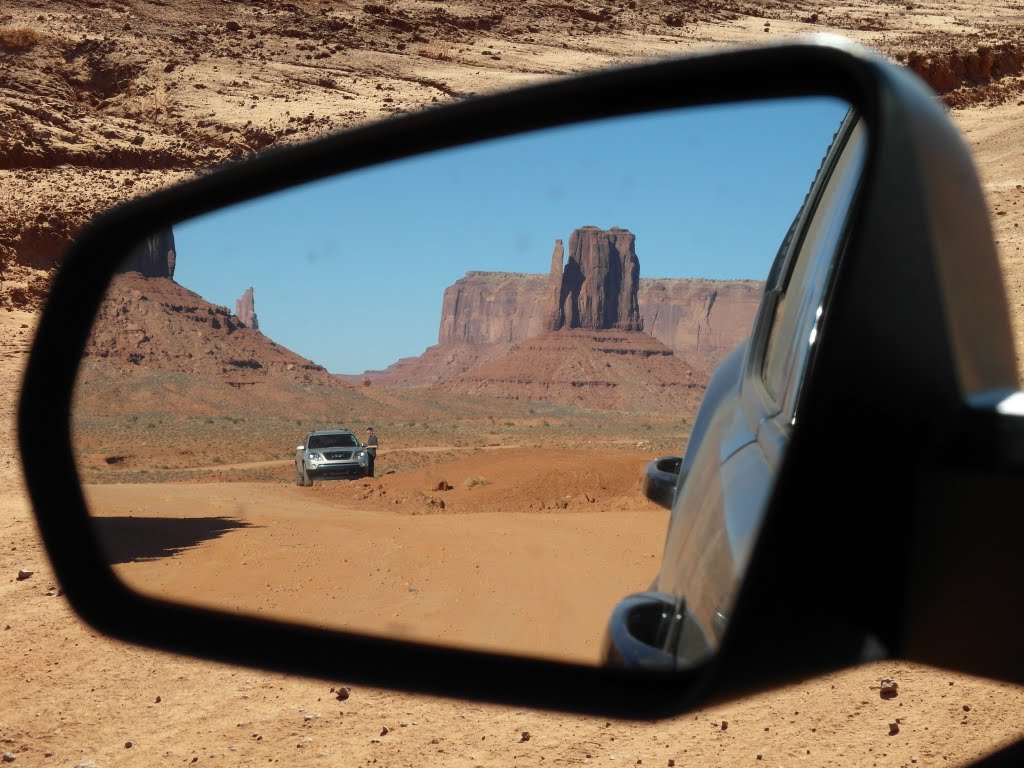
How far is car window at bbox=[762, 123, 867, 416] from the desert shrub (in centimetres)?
6145

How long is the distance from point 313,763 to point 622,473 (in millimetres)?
16015

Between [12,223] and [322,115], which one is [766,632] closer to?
[12,223]

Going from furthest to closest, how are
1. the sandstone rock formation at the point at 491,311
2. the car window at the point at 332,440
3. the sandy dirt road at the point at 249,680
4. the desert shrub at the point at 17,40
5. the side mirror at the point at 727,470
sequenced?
the sandstone rock formation at the point at 491,311
the desert shrub at the point at 17,40
the car window at the point at 332,440
the sandy dirt road at the point at 249,680
the side mirror at the point at 727,470

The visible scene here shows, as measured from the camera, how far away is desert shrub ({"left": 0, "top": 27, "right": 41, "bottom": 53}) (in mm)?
55281

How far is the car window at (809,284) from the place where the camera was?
1718 mm

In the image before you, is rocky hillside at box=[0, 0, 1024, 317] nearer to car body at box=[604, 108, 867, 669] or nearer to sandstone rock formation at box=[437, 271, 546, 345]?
car body at box=[604, 108, 867, 669]

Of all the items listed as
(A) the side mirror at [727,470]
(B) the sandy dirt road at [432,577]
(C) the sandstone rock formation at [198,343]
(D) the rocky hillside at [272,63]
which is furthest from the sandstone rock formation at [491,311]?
(A) the side mirror at [727,470]

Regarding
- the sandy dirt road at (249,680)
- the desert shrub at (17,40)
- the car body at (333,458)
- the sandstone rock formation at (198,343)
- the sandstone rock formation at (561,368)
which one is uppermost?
the desert shrub at (17,40)

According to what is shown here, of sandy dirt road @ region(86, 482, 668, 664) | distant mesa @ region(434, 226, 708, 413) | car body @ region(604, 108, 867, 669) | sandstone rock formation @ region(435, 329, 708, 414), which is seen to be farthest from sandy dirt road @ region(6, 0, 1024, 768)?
distant mesa @ region(434, 226, 708, 413)

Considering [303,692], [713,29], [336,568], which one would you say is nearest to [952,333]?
[336,568]

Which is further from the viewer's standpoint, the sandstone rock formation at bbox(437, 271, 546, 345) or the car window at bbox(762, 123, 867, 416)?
the sandstone rock formation at bbox(437, 271, 546, 345)

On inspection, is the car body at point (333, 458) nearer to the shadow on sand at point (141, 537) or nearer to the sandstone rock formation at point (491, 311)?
the shadow on sand at point (141, 537)

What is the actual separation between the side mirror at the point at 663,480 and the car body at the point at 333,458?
1981 centimetres

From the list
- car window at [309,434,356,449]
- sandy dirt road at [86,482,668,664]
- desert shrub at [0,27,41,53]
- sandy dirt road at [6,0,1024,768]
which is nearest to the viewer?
sandy dirt road at [86,482,668,664]
